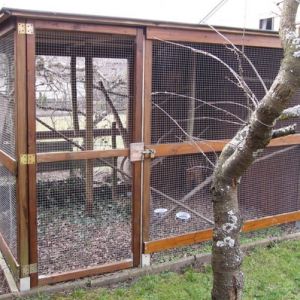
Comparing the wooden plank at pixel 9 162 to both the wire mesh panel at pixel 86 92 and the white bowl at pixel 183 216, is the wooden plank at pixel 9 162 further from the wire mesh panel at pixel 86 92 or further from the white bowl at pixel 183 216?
the white bowl at pixel 183 216

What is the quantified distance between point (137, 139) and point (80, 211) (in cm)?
66

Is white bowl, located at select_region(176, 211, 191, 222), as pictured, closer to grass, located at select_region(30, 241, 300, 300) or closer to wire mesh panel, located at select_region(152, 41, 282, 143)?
grass, located at select_region(30, 241, 300, 300)

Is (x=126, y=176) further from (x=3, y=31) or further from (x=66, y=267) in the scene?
(x=3, y=31)

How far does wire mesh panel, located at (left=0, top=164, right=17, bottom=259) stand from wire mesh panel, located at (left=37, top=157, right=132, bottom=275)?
7.2 inches

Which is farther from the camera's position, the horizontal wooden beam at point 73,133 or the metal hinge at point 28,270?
the horizontal wooden beam at point 73,133

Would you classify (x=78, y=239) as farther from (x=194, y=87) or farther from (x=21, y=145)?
(x=194, y=87)

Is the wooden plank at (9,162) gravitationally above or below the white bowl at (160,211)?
above

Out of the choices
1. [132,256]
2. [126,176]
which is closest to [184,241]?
[132,256]

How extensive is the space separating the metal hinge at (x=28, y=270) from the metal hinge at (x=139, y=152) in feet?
3.24

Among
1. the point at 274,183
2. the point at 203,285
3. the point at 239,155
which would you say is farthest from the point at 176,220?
the point at 239,155

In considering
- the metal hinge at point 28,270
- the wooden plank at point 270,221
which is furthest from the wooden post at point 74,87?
the wooden plank at point 270,221

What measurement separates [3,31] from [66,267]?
1695 mm

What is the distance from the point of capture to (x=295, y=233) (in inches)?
163

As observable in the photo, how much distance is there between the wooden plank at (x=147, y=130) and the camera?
10.2 feet
